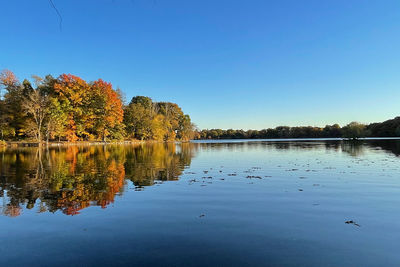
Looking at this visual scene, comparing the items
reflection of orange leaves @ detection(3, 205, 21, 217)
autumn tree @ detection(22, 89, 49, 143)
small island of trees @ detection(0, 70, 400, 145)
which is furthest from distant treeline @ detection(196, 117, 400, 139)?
autumn tree @ detection(22, 89, 49, 143)

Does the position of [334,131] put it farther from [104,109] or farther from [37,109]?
[37,109]

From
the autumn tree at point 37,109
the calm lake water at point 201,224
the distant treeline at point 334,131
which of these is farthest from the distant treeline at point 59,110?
the distant treeline at point 334,131

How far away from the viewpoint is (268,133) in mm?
187250

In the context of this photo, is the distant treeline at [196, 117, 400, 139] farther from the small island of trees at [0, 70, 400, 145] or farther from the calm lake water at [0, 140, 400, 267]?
the calm lake water at [0, 140, 400, 267]

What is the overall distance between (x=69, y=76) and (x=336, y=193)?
238ft

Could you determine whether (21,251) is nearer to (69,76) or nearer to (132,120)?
(69,76)

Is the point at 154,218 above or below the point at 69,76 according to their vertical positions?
below

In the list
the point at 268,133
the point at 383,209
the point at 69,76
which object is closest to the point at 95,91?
the point at 69,76

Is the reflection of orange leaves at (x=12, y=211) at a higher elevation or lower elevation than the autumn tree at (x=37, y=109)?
lower

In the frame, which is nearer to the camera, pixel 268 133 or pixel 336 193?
pixel 336 193

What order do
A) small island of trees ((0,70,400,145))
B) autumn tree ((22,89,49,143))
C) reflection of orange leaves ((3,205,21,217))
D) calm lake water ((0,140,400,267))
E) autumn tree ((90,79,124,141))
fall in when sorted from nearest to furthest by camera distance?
1. calm lake water ((0,140,400,267))
2. reflection of orange leaves ((3,205,21,217))
3. autumn tree ((22,89,49,143))
4. small island of trees ((0,70,400,145))
5. autumn tree ((90,79,124,141))

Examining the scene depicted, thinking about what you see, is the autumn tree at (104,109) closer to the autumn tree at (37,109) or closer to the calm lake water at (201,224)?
the autumn tree at (37,109)

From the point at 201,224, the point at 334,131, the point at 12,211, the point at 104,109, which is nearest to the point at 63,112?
the point at 104,109

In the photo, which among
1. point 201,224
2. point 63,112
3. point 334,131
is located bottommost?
point 201,224
